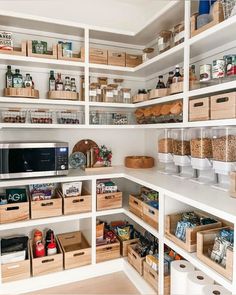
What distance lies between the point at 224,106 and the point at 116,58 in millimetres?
1235

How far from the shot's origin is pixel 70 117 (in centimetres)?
215

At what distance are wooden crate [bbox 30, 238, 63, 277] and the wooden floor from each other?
5.4 inches

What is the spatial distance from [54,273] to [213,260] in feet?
4.29

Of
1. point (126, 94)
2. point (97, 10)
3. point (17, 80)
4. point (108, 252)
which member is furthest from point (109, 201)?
point (97, 10)

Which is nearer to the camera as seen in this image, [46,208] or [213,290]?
[213,290]

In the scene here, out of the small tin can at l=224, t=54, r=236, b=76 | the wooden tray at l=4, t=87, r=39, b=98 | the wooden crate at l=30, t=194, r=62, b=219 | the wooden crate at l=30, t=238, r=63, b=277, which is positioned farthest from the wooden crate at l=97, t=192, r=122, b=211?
the small tin can at l=224, t=54, r=236, b=76

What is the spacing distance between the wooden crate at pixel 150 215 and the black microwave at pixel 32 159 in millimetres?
696

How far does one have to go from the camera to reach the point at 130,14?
2482mm

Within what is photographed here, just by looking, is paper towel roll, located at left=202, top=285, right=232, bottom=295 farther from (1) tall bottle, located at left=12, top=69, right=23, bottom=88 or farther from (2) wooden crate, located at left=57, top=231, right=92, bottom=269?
(1) tall bottle, located at left=12, top=69, right=23, bottom=88

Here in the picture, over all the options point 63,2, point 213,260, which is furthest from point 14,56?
point 213,260

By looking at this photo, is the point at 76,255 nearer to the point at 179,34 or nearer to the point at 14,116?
the point at 14,116

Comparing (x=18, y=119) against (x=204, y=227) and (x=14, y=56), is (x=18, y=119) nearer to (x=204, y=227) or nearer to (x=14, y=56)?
(x=14, y=56)

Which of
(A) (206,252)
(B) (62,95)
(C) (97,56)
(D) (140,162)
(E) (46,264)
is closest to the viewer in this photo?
(A) (206,252)

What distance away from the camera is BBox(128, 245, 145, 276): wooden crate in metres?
1.84
